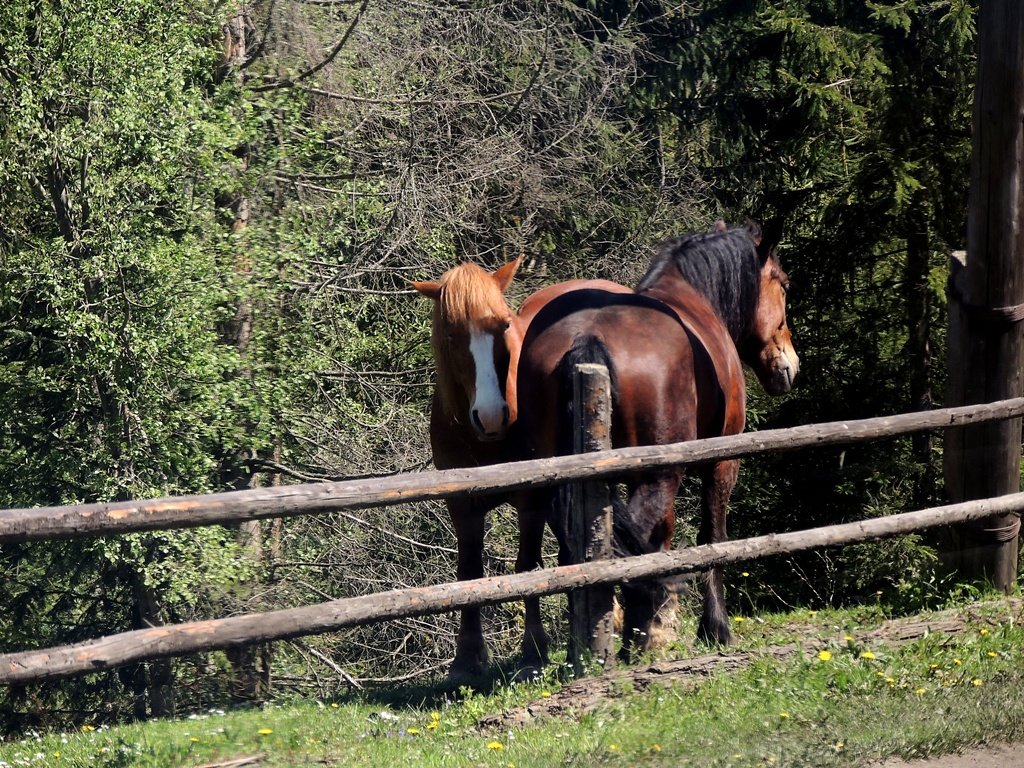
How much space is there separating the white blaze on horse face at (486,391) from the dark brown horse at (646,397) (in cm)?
24

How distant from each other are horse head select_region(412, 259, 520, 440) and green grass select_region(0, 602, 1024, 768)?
1.47 meters

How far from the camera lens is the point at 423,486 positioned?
4.80 metres

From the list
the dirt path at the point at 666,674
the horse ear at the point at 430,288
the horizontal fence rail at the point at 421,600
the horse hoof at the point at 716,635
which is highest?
the horse ear at the point at 430,288

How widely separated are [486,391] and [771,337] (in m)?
3.01

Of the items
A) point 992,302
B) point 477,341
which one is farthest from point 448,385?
point 992,302

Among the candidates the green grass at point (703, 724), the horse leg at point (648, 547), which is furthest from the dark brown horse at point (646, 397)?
the green grass at point (703, 724)

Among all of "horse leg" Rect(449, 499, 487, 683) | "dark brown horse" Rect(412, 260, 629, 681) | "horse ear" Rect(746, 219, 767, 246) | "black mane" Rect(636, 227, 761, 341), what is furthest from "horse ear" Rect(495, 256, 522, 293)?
"horse ear" Rect(746, 219, 767, 246)

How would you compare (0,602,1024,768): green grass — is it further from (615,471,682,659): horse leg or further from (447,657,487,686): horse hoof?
(447,657,487,686): horse hoof

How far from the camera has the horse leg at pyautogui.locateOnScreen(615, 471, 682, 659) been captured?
6.00 metres

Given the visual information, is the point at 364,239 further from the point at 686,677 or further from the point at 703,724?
the point at 703,724

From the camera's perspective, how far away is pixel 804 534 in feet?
19.4

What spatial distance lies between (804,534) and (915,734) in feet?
5.44

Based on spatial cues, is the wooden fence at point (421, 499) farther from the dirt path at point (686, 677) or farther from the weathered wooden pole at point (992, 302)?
the dirt path at point (686, 677)

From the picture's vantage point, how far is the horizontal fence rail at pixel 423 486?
414cm
